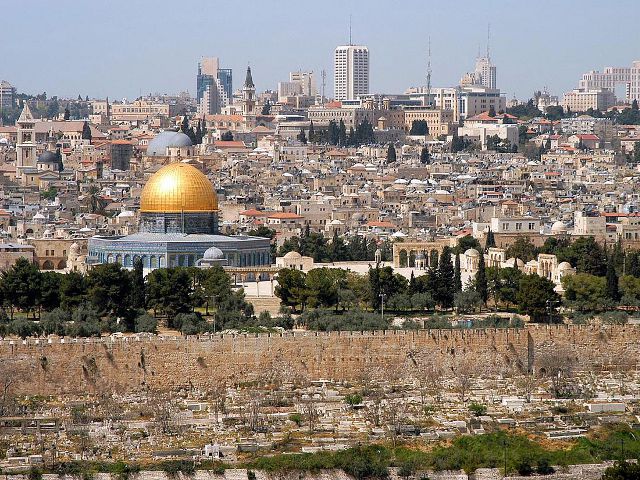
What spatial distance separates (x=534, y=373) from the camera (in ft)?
144

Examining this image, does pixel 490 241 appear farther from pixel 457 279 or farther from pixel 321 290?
pixel 321 290

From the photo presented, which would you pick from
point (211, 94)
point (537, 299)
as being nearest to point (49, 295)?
point (537, 299)

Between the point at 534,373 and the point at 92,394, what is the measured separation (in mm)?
9220

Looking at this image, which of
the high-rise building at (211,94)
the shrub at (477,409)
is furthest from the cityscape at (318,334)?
the high-rise building at (211,94)

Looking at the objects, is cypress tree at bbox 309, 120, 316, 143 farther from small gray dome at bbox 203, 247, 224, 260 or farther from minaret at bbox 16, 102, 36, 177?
small gray dome at bbox 203, 247, 224, 260

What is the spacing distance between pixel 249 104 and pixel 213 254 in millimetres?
81810

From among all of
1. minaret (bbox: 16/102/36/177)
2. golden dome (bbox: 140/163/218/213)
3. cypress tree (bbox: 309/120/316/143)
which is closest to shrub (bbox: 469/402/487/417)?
golden dome (bbox: 140/163/218/213)

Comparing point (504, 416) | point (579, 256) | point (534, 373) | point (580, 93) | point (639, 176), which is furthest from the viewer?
point (580, 93)

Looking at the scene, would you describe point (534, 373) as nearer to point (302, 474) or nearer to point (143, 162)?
point (302, 474)

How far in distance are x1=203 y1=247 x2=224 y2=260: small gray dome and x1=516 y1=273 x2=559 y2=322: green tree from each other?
35.7ft

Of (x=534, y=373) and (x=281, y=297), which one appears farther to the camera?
(x=281, y=297)

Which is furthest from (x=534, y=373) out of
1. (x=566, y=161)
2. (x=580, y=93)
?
(x=580, y=93)

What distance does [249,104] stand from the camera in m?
139

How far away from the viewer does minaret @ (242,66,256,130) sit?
136 meters
